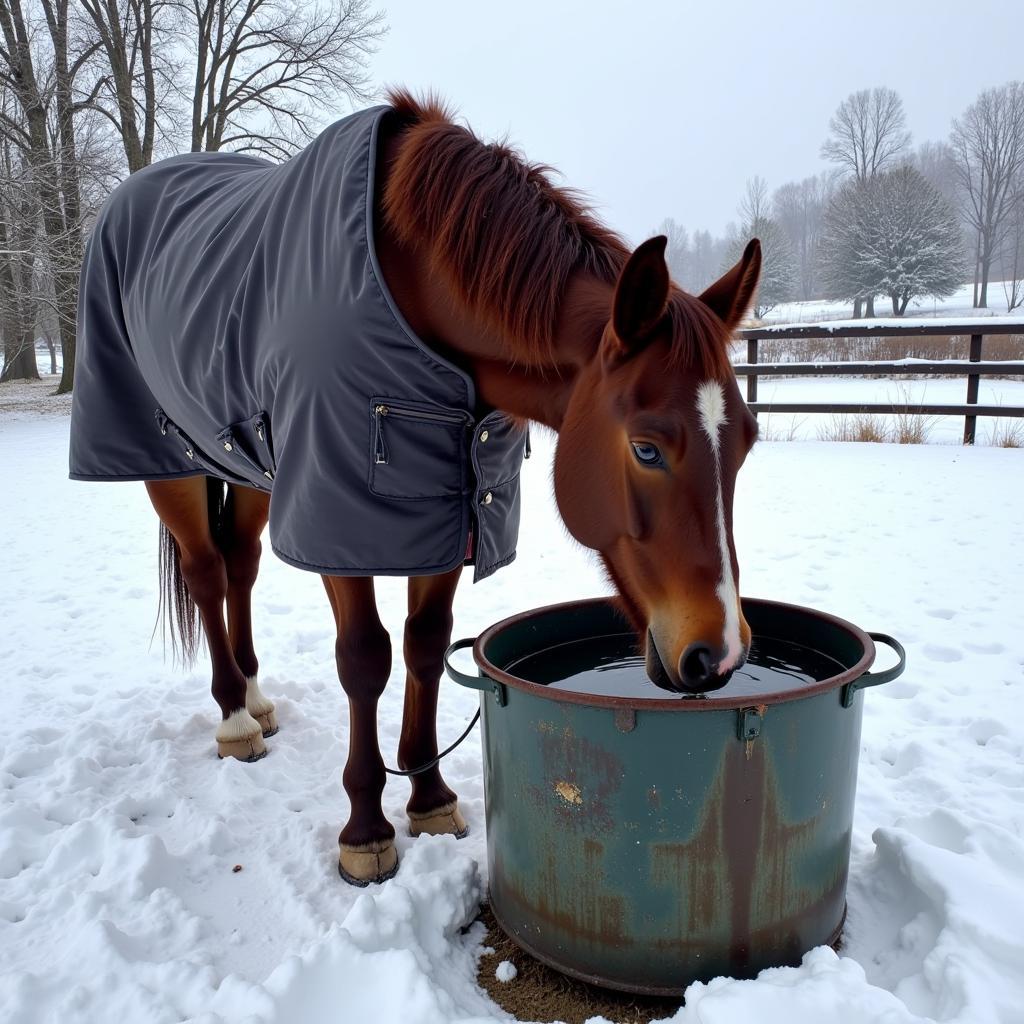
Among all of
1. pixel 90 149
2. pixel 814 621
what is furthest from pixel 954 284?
pixel 814 621

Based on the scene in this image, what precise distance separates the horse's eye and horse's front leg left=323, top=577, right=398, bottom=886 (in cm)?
94

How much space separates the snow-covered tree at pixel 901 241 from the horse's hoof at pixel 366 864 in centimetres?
3888

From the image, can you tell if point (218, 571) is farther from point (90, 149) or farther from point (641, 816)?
point (90, 149)

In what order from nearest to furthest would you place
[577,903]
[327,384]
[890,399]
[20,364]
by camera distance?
1. [577,903]
2. [327,384]
3. [890,399]
4. [20,364]

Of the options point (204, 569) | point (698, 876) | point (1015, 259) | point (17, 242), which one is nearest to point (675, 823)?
point (698, 876)

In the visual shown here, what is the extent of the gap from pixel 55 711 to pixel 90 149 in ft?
56.6

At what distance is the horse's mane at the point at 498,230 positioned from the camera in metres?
1.66

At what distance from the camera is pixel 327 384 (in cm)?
175

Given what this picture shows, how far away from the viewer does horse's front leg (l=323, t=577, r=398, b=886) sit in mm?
2066

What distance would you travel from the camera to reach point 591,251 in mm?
1716

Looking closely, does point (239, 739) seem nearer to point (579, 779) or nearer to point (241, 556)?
point (241, 556)

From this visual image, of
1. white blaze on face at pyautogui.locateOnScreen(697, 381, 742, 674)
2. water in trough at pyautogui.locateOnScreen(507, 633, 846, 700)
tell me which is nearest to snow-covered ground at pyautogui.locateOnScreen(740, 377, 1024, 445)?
water in trough at pyautogui.locateOnScreen(507, 633, 846, 700)

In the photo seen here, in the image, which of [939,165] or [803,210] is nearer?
[939,165]

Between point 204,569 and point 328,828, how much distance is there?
114 centimetres
